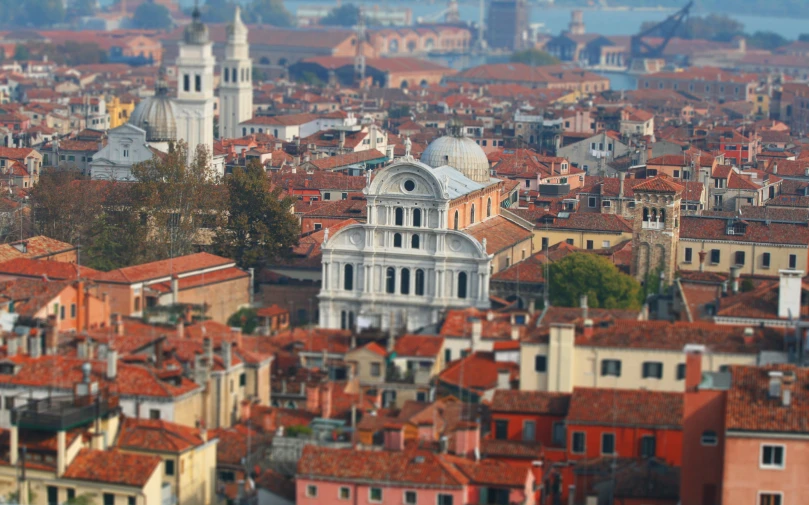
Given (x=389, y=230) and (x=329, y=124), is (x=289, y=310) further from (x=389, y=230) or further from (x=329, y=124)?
(x=329, y=124)

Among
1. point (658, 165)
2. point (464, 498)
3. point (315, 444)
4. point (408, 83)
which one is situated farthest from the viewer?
point (408, 83)

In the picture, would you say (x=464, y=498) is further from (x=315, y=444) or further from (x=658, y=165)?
(x=658, y=165)

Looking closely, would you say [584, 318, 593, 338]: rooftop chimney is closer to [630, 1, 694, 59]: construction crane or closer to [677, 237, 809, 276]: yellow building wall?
[677, 237, 809, 276]: yellow building wall

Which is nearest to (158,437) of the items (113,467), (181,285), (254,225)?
(113,467)

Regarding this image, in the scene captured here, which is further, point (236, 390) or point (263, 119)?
point (263, 119)

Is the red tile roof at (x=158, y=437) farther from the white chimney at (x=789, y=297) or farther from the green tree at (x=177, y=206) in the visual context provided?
the green tree at (x=177, y=206)

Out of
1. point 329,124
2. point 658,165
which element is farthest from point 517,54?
point 658,165

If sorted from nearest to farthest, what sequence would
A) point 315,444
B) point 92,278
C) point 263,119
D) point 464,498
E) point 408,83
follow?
point 464,498
point 315,444
point 92,278
point 263,119
point 408,83
